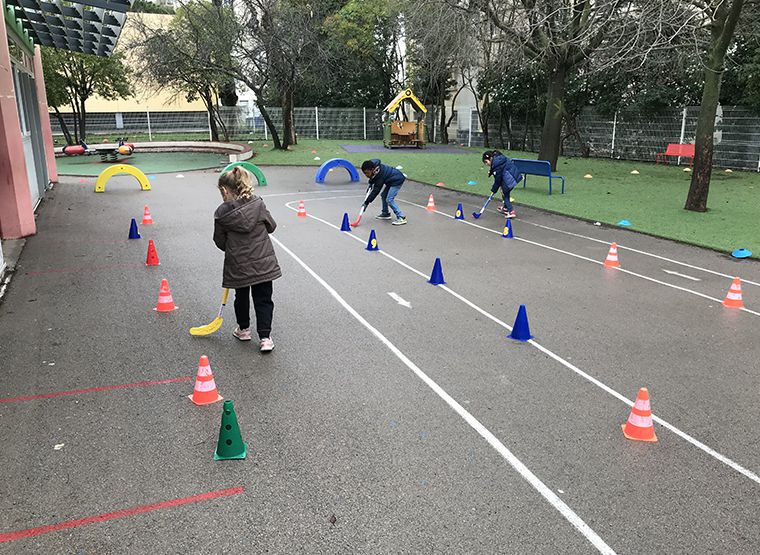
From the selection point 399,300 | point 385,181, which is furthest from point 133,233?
point 399,300

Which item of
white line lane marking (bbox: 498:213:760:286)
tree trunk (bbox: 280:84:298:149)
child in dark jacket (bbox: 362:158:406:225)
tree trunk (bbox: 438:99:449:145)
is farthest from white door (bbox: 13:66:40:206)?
tree trunk (bbox: 438:99:449:145)

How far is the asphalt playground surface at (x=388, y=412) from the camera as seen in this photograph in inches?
126

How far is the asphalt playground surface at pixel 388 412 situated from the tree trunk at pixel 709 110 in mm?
4587

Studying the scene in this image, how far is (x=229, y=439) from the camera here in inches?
148

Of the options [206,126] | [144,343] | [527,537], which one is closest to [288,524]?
[527,537]

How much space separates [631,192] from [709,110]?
3.78 metres

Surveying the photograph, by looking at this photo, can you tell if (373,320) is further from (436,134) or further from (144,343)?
(436,134)

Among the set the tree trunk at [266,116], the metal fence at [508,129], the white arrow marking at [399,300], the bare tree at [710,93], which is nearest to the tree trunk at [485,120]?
the metal fence at [508,129]

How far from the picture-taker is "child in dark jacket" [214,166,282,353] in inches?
211

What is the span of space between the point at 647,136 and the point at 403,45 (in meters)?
20.2

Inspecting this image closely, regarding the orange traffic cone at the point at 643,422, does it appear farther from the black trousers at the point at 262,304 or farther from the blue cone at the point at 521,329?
the black trousers at the point at 262,304

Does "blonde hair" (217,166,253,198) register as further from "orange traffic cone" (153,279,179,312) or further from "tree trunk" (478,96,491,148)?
"tree trunk" (478,96,491,148)

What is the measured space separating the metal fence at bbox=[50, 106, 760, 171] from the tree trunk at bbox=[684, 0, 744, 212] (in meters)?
10.5

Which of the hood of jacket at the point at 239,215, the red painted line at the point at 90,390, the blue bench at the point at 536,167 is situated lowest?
the red painted line at the point at 90,390
